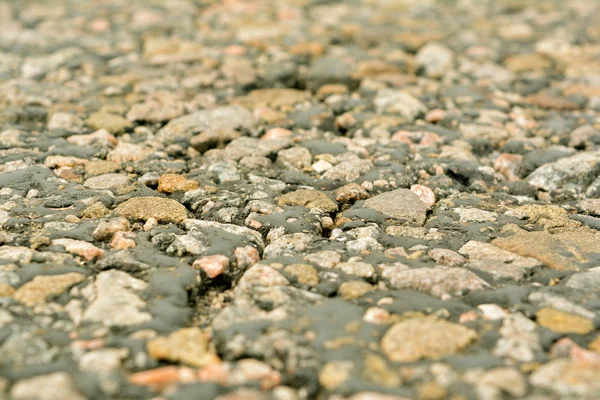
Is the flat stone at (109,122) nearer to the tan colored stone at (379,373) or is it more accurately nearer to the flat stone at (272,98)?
the flat stone at (272,98)

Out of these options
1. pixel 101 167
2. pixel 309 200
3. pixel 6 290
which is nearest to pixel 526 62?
pixel 309 200

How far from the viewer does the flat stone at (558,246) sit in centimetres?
308

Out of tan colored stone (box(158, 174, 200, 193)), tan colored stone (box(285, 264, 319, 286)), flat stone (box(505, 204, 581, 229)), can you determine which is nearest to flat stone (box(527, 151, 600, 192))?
flat stone (box(505, 204, 581, 229))

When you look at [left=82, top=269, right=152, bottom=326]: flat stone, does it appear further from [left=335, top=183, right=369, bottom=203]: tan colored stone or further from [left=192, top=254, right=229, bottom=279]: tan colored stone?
[left=335, top=183, right=369, bottom=203]: tan colored stone

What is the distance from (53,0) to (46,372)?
7.20m

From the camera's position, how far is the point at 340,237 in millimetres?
3326

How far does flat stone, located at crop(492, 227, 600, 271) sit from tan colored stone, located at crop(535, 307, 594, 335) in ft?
1.51

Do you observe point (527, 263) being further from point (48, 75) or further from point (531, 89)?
point (48, 75)

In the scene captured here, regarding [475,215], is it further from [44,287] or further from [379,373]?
[44,287]

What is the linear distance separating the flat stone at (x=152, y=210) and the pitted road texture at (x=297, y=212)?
0.04 feet

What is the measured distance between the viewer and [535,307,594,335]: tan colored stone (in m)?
2.54

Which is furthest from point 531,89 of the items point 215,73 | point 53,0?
point 53,0

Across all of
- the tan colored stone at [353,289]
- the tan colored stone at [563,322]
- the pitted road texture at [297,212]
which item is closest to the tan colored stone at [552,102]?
the pitted road texture at [297,212]

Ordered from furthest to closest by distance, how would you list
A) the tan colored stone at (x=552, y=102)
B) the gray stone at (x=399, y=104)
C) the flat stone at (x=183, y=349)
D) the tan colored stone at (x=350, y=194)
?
1. the tan colored stone at (x=552, y=102)
2. the gray stone at (x=399, y=104)
3. the tan colored stone at (x=350, y=194)
4. the flat stone at (x=183, y=349)
